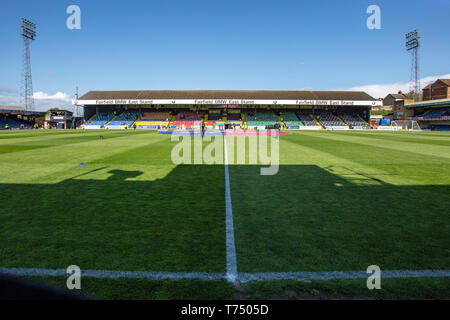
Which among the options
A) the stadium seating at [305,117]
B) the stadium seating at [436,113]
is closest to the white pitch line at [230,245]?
the stadium seating at [305,117]

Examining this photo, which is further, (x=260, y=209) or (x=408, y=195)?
(x=408, y=195)

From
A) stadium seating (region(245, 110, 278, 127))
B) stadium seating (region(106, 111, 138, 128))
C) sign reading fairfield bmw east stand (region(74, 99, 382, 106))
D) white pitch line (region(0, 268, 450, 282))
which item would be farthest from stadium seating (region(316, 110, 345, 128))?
white pitch line (region(0, 268, 450, 282))

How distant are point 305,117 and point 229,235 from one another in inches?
2412

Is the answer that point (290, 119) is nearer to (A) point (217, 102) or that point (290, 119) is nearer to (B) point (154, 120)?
(A) point (217, 102)

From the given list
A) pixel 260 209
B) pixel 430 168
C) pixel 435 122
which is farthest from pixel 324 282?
pixel 435 122

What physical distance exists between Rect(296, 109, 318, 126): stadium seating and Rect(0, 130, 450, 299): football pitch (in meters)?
52.5

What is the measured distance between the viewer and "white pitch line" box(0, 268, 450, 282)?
319 cm

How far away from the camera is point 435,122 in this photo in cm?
5797

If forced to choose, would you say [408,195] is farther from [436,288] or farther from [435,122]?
[435,122]

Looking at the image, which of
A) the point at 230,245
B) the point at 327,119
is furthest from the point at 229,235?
the point at 327,119

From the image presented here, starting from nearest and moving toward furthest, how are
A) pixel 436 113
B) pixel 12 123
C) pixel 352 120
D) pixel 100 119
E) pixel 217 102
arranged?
pixel 436 113 → pixel 217 102 → pixel 12 123 → pixel 100 119 → pixel 352 120

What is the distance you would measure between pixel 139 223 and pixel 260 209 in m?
2.39

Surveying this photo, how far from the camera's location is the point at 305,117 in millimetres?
62156
